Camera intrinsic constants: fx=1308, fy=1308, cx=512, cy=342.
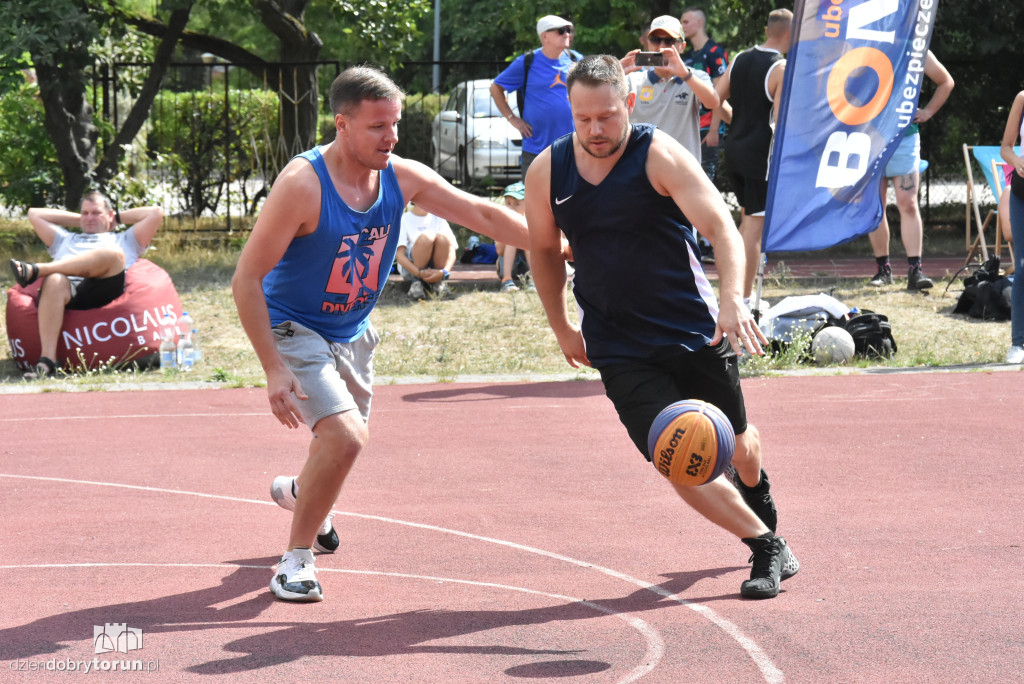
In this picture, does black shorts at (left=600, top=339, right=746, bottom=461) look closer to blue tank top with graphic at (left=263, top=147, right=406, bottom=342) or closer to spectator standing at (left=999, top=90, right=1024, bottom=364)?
blue tank top with graphic at (left=263, top=147, right=406, bottom=342)

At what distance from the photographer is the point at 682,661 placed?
429 cm

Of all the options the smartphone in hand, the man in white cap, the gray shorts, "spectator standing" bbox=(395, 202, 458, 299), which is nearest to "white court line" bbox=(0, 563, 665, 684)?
the gray shorts

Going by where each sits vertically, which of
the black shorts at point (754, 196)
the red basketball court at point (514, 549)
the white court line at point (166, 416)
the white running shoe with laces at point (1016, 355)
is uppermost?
the black shorts at point (754, 196)

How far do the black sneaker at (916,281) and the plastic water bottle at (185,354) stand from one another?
658cm

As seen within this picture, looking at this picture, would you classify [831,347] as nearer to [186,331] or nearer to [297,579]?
[186,331]

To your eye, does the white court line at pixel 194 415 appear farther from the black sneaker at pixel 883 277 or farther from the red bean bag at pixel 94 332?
the black sneaker at pixel 883 277

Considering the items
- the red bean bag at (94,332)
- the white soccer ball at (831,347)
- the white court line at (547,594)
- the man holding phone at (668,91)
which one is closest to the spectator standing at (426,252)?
the man holding phone at (668,91)

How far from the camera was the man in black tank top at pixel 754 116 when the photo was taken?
10508mm

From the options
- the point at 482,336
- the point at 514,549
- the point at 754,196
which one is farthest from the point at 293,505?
the point at 754,196

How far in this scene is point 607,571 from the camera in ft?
17.6

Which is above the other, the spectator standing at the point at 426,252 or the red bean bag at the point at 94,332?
the spectator standing at the point at 426,252

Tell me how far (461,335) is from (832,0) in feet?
13.5

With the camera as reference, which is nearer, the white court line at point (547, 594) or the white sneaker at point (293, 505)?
the white court line at point (547, 594)

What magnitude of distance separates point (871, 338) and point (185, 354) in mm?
5485
